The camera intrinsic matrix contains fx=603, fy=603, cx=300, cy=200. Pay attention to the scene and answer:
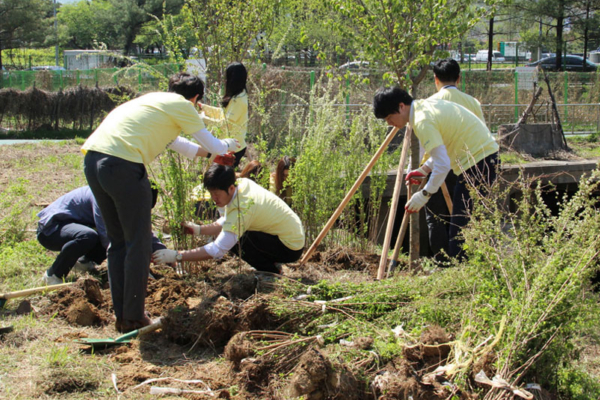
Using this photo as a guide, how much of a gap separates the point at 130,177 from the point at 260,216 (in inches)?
47.2

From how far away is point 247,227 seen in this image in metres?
4.34

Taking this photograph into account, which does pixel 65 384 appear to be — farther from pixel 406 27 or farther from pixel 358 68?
pixel 358 68

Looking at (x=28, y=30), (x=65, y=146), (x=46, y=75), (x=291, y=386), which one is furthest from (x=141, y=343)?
(x=28, y=30)

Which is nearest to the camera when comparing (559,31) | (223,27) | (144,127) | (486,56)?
(144,127)

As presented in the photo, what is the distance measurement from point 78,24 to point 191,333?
182 feet

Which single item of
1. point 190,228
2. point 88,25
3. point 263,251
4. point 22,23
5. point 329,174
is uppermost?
point 88,25

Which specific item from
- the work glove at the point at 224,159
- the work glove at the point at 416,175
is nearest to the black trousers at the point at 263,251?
the work glove at the point at 224,159

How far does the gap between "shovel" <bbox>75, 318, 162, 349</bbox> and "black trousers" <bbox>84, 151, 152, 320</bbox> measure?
0.11 m

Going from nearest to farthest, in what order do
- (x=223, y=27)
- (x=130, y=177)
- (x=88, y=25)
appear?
1. (x=130, y=177)
2. (x=223, y=27)
3. (x=88, y=25)

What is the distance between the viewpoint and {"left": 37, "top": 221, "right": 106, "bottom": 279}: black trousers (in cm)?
442

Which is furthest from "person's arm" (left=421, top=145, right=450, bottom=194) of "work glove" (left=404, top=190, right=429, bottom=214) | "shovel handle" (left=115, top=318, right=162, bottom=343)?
"shovel handle" (left=115, top=318, right=162, bottom=343)

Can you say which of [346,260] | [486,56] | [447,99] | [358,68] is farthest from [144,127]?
[486,56]

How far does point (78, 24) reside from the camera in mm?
53125

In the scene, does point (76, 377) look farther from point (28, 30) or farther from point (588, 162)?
point (28, 30)
